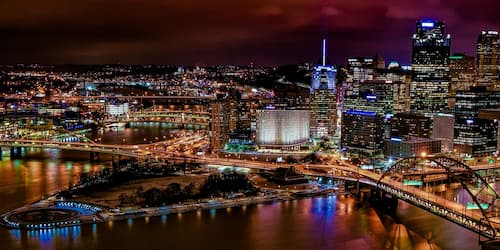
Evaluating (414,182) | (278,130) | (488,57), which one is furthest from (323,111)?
(488,57)

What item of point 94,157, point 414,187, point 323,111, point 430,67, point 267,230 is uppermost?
point 430,67

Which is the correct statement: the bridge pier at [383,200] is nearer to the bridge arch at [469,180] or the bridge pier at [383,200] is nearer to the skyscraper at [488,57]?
the bridge arch at [469,180]

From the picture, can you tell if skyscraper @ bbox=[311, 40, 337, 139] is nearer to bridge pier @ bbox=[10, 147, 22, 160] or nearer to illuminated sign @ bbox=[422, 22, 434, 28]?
illuminated sign @ bbox=[422, 22, 434, 28]

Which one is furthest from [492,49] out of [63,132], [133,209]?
[133,209]

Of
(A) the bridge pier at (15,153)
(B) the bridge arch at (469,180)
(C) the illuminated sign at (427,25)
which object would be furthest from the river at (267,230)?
(C) the illuminated sign at (427,25)

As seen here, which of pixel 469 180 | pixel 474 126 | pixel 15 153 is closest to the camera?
pixel 469 180

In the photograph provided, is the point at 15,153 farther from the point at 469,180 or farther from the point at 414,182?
the point at 469,180
